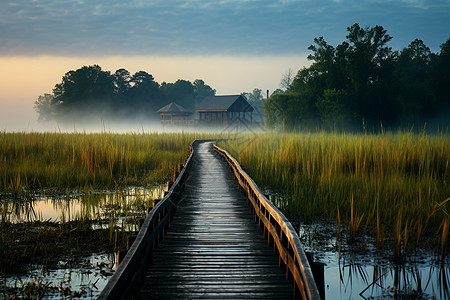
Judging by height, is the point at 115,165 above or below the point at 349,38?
below

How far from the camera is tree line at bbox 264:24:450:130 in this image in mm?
35250

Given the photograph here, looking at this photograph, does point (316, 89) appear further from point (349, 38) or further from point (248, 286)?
point (248, 286)

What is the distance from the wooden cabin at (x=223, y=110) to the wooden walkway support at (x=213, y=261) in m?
48.5

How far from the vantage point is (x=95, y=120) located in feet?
224

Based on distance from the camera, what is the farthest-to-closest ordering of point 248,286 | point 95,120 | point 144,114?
point 144,114, point 95,120, point 248,286

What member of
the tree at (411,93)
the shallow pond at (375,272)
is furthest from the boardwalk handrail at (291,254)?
the tree at (411,93)

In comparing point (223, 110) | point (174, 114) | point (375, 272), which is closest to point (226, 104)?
point (223, 110)

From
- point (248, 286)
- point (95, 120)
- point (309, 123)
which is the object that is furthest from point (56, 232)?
point (95, 120)

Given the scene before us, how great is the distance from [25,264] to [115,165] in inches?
322

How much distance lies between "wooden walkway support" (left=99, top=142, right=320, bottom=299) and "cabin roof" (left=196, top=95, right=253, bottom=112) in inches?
1917

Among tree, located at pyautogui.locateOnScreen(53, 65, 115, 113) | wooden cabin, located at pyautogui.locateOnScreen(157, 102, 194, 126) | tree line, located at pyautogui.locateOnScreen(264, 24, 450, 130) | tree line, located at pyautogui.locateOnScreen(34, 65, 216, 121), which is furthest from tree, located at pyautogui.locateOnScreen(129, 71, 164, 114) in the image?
tree line, located at pyautogui.locateOnScreen(264, 24, 450, 130)

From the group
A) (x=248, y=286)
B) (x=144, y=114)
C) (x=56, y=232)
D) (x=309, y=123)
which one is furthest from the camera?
(x=144, y=114)

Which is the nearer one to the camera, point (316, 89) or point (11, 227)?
point (11, 227)

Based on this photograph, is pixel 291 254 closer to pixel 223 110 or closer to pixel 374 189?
pixel 374 189
